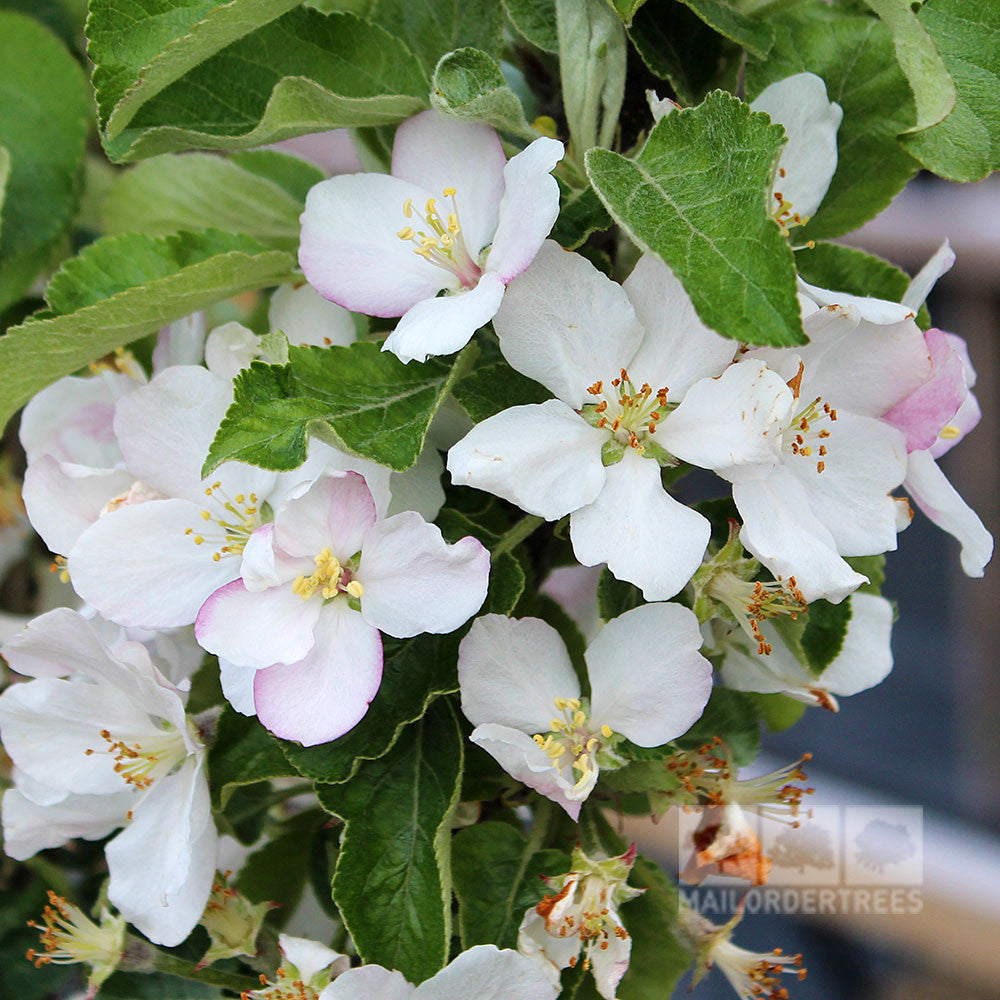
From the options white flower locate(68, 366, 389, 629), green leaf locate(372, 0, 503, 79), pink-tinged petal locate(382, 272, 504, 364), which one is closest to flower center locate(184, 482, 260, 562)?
white flower locate(68, 366, 389, 629)

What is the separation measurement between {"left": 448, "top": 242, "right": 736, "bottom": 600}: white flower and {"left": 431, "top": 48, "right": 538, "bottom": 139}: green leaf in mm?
62

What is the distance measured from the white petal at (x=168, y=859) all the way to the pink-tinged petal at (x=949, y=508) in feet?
1.07

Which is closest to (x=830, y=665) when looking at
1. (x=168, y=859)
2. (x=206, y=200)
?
(x=168, y=859)

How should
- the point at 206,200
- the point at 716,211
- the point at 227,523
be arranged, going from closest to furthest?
1. the point at 716,211
2. the point at 227,523
3. the point at 206,200

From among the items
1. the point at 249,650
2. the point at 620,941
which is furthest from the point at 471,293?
the point at 620,941

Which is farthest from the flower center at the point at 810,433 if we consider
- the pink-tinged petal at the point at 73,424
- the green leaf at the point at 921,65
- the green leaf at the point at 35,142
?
the green leaf at the point at 35,142

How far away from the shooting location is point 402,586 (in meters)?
0.42

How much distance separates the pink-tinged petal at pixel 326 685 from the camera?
16.1 inches

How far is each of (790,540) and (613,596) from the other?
0.28ft

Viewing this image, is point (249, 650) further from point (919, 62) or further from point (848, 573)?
point (919, 62)

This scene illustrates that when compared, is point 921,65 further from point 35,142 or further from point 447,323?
point 35,142

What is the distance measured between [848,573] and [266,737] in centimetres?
25

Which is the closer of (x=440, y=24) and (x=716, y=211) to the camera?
(x=716, y=211)

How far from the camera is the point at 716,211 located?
390 mm
